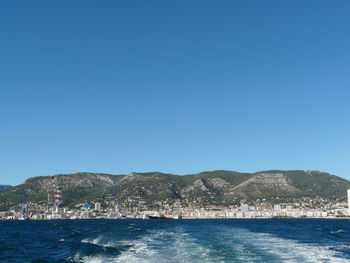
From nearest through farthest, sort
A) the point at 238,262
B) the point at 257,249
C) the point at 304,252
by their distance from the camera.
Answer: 1. the point at 238,262
2. the point at 304,252
3. the point at 257,249

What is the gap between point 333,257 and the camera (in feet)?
157

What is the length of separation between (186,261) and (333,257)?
1926cm

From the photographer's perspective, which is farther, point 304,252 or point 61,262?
point 304,252

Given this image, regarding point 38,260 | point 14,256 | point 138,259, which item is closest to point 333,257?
point 138,259

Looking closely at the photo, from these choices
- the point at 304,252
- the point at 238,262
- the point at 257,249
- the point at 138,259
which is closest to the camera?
the point at 238,262

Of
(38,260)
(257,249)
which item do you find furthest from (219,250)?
(38,260)

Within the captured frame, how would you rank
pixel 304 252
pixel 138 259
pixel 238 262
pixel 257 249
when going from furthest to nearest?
pixel 257 249 < pixel 304 252 < pixel 138 259 < pixel 238 262

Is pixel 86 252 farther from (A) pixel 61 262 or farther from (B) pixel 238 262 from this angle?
(B) pixel 238 262

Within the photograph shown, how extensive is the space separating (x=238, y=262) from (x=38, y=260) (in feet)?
84.9

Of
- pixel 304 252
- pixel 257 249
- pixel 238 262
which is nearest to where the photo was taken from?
pixel 238 262

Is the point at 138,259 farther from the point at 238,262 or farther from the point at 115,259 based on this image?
→ the point at 238,262

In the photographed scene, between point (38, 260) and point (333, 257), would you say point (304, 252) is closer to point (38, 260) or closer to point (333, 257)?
point (333, 257)

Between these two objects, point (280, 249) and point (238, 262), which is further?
point (280, 249)

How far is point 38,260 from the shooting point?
4912 centimetres
